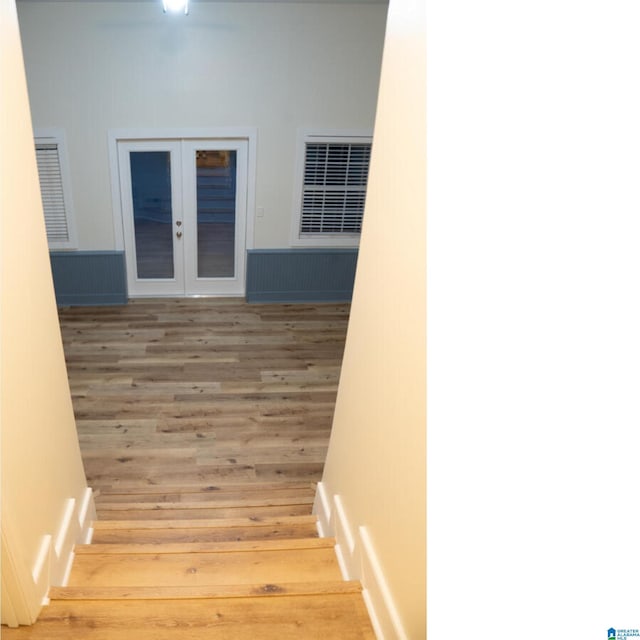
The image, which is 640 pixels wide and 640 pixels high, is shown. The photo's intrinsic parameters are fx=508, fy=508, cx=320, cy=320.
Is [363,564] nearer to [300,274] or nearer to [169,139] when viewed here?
[300,274]

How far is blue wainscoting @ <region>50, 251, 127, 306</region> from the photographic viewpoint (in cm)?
709

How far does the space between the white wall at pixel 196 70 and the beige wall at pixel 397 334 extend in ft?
16.8

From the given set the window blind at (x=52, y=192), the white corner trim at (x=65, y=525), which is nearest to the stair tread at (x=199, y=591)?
the white corner trim at (x=65, y=525)

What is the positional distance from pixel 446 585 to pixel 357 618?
1283 millimetres

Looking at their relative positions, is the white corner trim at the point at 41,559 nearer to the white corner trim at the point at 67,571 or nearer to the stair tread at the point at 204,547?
the white corner trim at the point at 67,571

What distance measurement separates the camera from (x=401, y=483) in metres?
1.51

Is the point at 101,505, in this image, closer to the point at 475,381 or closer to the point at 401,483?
the point at 401,483

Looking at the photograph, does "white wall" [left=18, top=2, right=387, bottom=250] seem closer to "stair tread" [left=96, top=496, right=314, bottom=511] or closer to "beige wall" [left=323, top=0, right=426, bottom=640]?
"stair tread" [left=96, top=496, right=314, bottom=511]

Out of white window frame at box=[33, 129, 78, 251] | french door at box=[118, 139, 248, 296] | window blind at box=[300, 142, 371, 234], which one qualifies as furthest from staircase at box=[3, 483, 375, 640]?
window blind at box=[300, 142, 371, 234]

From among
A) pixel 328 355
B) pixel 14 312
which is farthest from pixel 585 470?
pixel 328 355

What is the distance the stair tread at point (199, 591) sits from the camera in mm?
1963

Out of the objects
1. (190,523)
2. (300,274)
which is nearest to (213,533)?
(190,523)

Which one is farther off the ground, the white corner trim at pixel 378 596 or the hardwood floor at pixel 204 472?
the white corner trim at pixel 378 596

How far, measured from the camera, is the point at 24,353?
1.82 metres
